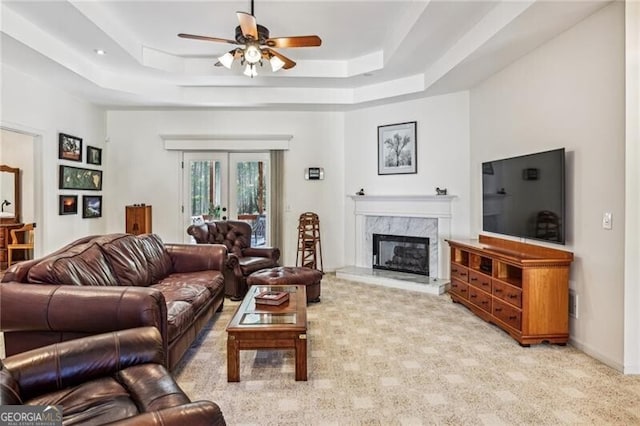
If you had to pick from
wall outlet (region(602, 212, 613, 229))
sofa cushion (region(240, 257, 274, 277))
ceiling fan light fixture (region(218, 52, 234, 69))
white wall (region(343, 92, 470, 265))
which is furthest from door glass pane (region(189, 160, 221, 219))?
wall outlet (region(602, 212, 613, 229))

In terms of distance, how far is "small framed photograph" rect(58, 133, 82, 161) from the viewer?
5.31 m

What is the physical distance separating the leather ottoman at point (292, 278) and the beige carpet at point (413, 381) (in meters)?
0.64

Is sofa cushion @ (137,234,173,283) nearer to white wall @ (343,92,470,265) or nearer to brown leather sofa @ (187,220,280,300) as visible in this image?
brown leather sofa @ (187,220,280,300)

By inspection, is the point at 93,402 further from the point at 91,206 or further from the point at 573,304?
the point at 91,206

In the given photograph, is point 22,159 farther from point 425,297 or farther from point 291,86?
point 425,297

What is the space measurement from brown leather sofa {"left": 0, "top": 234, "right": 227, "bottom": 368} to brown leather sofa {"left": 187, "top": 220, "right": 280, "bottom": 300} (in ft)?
4.63

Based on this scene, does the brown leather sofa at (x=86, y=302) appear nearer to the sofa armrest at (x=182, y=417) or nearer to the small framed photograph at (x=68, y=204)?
the sofa armrest at (x=182, y=417)

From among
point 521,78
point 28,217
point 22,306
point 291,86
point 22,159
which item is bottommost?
point 22,306

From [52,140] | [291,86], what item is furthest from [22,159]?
[291,86]

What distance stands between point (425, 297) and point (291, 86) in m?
3.67

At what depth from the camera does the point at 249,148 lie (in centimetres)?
650

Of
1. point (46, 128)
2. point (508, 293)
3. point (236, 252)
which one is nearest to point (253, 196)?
point (236, 252)

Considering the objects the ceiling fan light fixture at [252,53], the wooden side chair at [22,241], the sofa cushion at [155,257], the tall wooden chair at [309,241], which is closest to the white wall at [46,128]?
the wooden side chair at [22,241]

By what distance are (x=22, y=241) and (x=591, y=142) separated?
8.42 m
